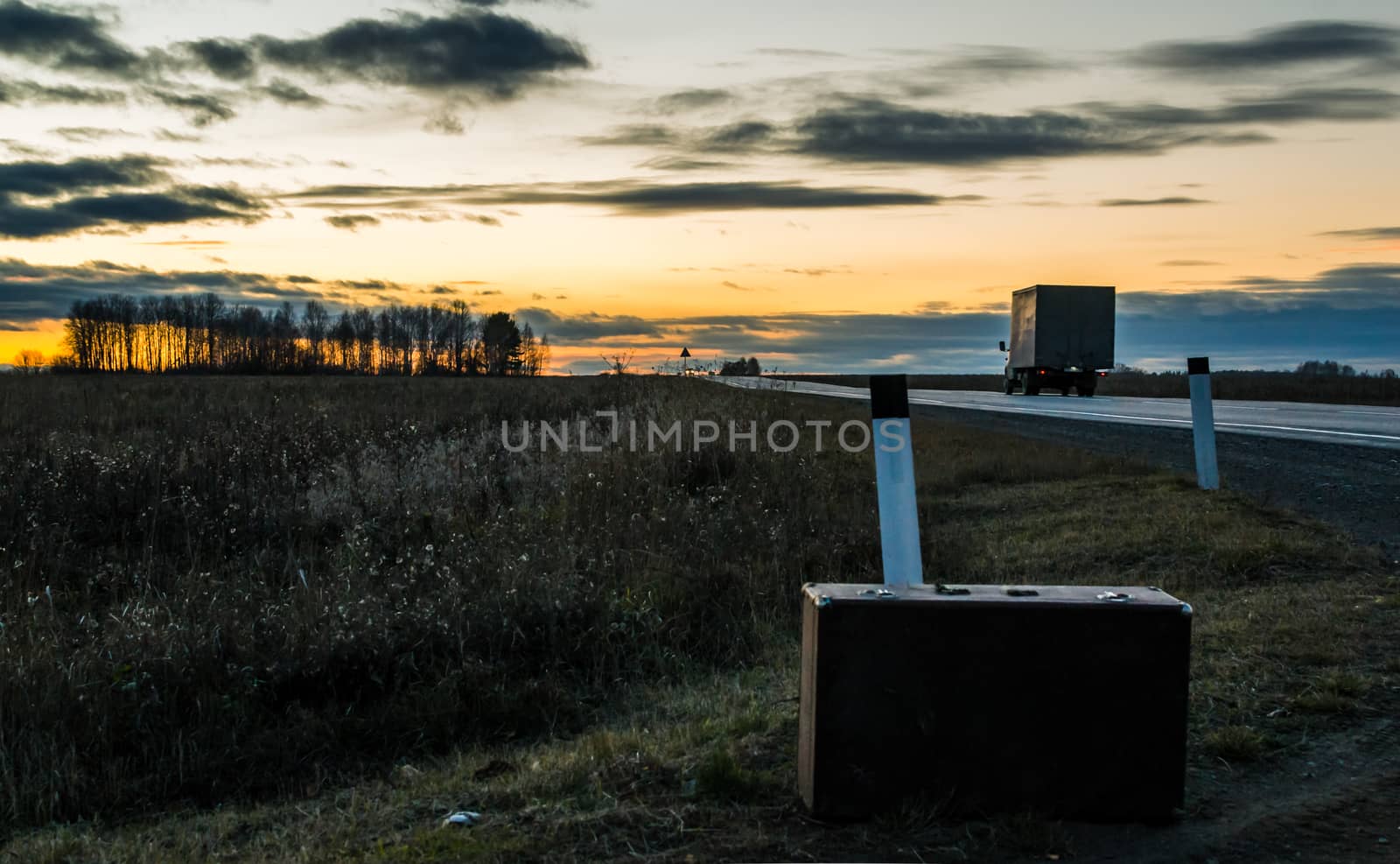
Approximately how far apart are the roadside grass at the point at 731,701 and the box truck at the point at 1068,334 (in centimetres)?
2583

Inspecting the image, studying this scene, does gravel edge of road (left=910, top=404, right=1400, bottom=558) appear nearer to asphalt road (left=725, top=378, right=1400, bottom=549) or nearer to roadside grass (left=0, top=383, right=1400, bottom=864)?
asphalt road (left=725, top=378, right=1400, bottom=549)

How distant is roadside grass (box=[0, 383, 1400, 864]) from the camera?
3361mm

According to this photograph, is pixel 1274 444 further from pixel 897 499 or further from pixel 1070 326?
pixel 1070 326

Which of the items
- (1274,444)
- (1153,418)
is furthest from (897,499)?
(1153,418)

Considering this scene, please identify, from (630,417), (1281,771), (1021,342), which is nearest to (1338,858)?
(1281,771)

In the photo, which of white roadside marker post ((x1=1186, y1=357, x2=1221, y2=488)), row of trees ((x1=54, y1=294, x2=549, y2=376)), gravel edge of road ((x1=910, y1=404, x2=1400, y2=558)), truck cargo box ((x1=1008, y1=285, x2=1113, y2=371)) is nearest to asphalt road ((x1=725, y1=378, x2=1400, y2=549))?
gravel edge of road ((x1=910, y1=404, x2=1400, y2=558))

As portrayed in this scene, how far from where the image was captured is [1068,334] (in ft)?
115

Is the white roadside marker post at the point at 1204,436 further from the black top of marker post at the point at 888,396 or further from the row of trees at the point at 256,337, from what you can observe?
the row of trees at the point at 256,337

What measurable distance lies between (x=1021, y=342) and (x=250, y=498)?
32511 mm

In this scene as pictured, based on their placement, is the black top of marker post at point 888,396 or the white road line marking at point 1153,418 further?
the white road line marking at point 1153,418

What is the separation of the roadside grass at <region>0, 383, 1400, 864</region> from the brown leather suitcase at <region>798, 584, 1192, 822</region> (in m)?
0.14

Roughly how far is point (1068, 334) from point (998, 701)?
3401 centimetres

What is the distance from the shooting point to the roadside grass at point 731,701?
11.0 ft

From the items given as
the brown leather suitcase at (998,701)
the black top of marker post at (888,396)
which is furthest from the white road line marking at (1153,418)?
the brown leather suitcase at (998,701)
